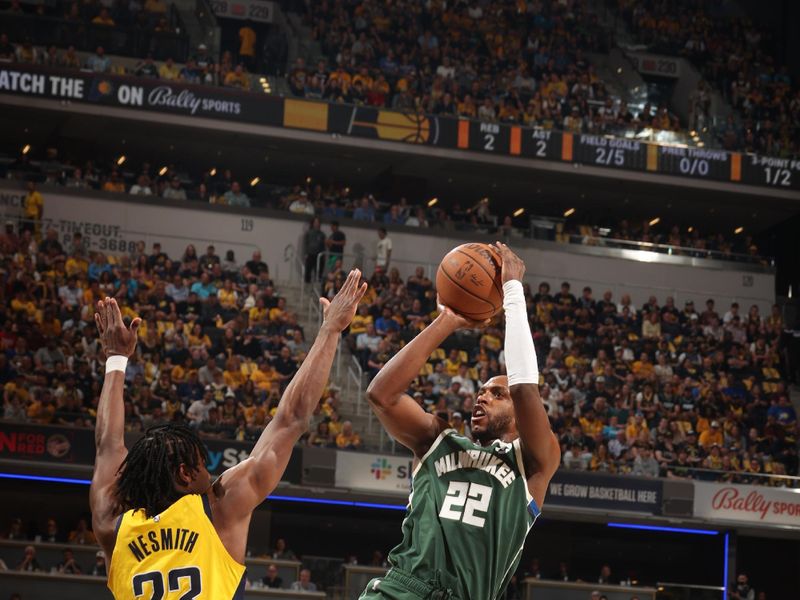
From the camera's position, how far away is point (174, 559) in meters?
4.07

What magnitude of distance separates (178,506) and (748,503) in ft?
62.8

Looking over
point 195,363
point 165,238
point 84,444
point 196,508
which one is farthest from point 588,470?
point 196,508

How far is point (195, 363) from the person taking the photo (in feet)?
68.5

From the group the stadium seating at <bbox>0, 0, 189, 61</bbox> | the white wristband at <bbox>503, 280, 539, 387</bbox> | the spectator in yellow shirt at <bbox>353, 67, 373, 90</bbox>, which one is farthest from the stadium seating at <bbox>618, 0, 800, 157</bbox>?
the white wristband at <bbox>503, 280, 539, 387</bbox>

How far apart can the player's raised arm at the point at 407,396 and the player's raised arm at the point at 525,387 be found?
31cm

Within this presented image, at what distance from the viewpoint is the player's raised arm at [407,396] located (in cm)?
487

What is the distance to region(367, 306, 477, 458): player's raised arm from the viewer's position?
4871 millimetres

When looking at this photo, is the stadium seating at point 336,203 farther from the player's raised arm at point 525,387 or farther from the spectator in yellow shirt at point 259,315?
the player's raised arm at point 525,387

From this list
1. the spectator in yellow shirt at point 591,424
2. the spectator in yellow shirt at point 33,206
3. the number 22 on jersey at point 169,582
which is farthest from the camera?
the spectator in yellow shirt at point 33,206

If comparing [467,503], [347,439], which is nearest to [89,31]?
[347,439]

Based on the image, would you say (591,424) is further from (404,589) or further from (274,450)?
(274,450)

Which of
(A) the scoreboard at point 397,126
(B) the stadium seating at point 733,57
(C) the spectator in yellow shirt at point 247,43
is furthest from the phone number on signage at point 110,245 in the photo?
(B) the stadium seating at point 733,57

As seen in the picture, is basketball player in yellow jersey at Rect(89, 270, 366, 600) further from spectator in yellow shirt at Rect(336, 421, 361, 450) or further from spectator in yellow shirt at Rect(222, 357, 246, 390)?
spectator in yellow shirt at Rect(222, 357, 246, 390)

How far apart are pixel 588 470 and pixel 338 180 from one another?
43.2 feet
